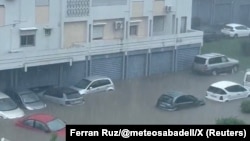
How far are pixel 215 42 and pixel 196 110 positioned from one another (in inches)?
462

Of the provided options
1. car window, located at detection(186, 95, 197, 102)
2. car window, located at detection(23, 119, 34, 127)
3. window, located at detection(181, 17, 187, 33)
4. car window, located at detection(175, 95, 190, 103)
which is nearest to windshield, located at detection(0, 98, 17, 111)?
car window, located at detection(23, 119, 34, 127)

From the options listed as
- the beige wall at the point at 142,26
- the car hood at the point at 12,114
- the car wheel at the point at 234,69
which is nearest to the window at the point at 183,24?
the beige wall at the point at 142,26

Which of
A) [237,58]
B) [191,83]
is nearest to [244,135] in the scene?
[191,83]

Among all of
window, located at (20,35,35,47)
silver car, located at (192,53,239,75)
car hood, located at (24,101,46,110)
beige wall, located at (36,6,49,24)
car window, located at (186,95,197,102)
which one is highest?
beige wall, located at (36,6,49,24)

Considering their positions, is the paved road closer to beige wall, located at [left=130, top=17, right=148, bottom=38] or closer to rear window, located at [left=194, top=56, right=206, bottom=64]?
rear window, located at [left=194, top=56, right=206, bottom=64]

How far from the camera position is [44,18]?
26078 millimetres

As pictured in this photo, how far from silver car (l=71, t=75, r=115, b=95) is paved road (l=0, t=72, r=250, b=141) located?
27 centimetres

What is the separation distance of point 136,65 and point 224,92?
442cm

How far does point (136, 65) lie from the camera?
2931 centimetres

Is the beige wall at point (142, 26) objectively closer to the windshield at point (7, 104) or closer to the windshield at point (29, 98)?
the windshield at point (29, 98)

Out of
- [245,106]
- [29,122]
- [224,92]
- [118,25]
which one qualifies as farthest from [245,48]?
[29,122]

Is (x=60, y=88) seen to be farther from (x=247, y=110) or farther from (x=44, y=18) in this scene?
(x=247, y=110)

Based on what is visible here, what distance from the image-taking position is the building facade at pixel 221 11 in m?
41.7

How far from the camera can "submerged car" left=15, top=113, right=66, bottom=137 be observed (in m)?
20.6
